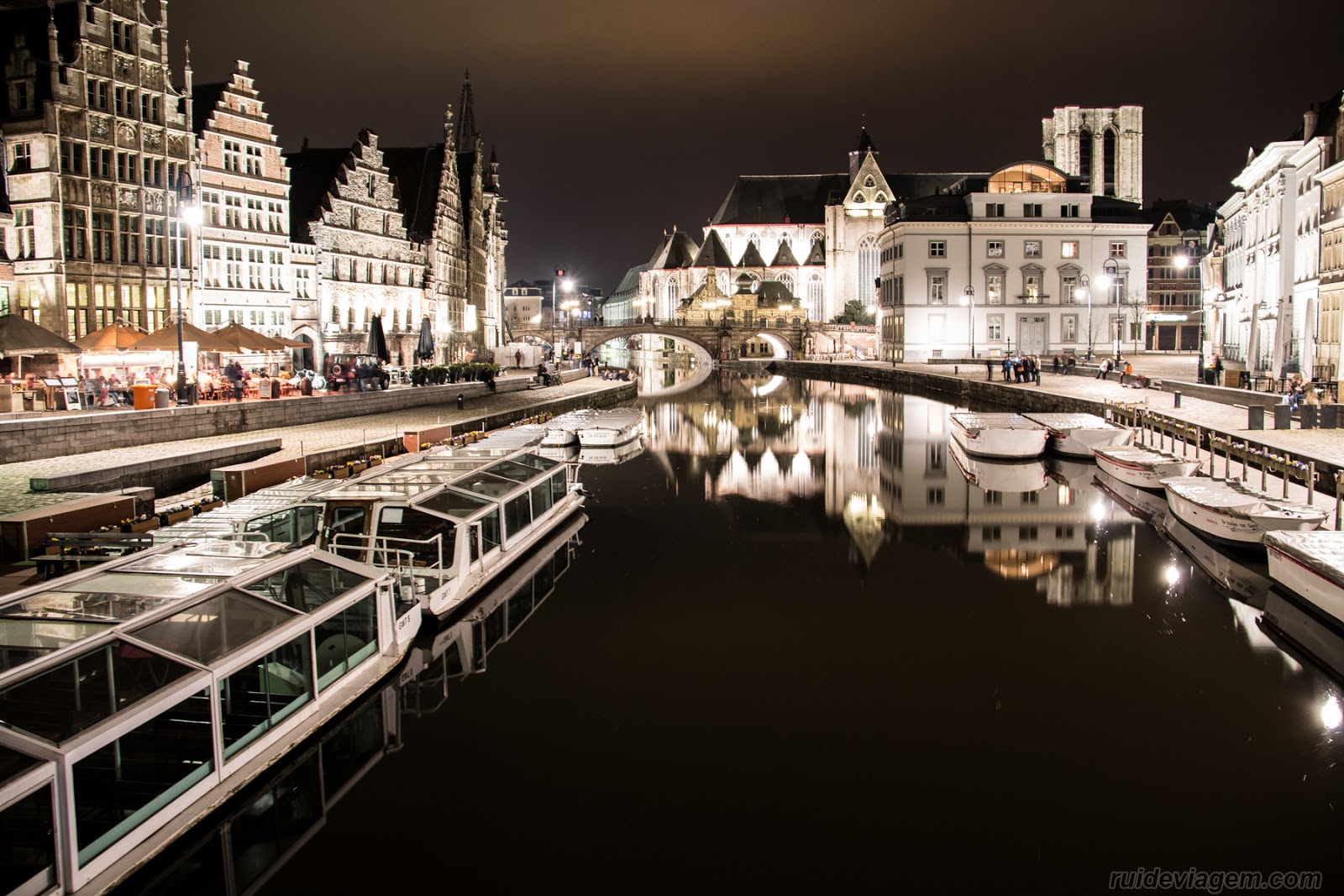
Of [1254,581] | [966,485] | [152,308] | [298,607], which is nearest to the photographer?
[298,607]

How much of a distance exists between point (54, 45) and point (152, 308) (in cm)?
817

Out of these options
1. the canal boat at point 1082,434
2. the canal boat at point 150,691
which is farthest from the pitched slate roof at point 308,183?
the canal boat at point 150,691

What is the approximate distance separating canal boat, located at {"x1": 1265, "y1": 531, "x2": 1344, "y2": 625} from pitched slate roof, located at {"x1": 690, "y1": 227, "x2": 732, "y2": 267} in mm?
104748

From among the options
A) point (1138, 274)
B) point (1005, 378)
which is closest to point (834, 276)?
point (1138, 274)

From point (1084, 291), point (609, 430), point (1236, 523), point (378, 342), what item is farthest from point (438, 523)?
point (1084, 291)

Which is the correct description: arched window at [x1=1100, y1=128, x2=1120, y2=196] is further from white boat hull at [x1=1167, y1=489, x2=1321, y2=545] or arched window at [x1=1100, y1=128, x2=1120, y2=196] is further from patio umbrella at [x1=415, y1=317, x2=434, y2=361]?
white boat hull at [x1=1167, y1=489, x2=1321, y2=545]

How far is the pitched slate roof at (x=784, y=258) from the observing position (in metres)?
117

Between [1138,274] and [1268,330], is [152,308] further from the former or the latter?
[1138,274]

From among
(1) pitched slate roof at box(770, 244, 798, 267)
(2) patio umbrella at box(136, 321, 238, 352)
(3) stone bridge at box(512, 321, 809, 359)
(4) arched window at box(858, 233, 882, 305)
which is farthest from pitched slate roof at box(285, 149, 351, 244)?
(1) pitched slate roof at box(770, 244, 798, 267)

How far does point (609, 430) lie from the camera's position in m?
34.3

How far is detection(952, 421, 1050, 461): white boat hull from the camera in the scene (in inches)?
1190

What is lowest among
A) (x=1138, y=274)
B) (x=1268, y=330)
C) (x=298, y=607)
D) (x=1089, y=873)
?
(x=1089, y=873)

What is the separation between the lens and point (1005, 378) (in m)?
50.6

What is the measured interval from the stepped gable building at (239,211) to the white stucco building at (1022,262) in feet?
132
